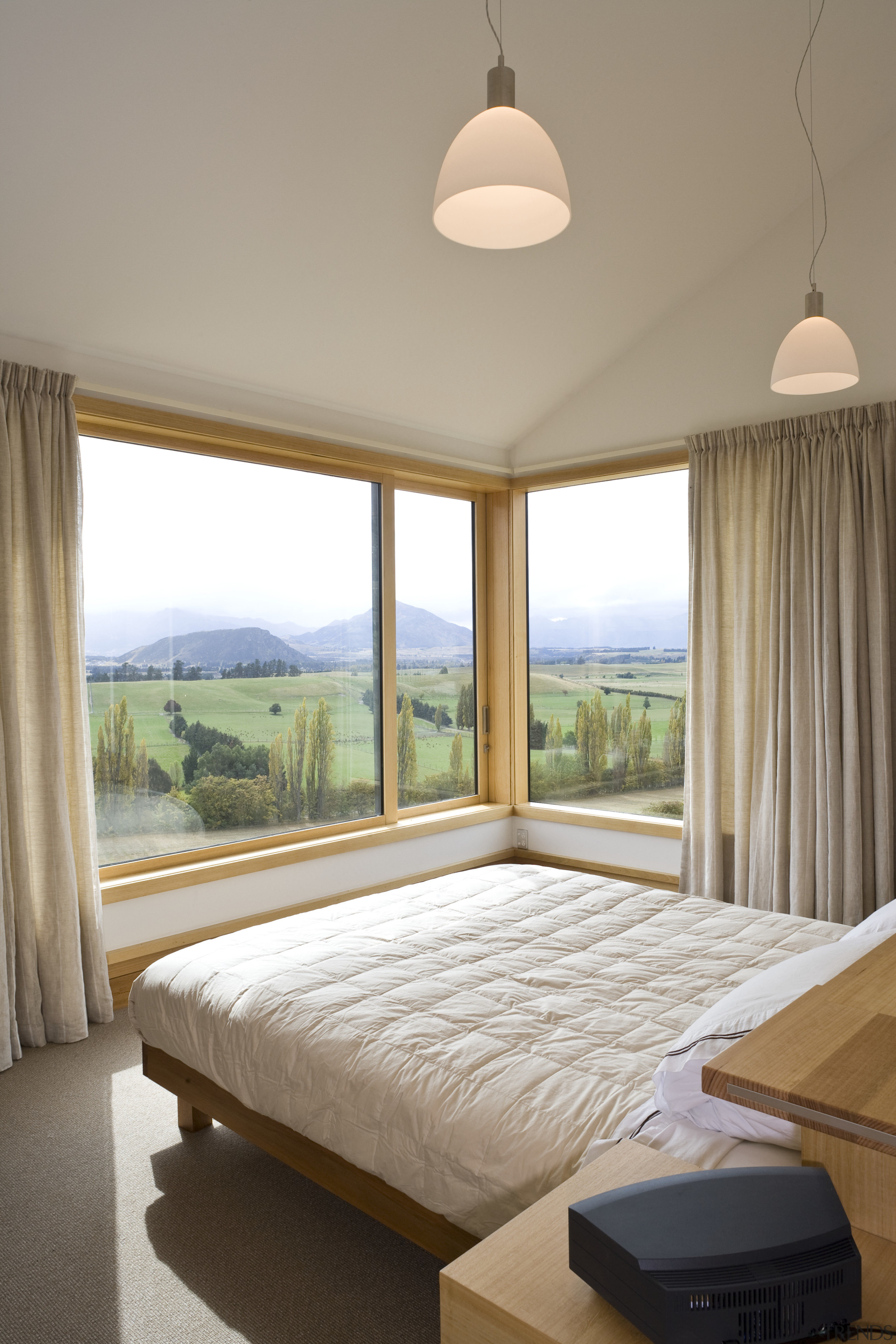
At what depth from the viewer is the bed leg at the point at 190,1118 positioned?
2.59 m

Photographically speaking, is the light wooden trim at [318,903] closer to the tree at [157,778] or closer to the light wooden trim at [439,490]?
the tree at [157,778]

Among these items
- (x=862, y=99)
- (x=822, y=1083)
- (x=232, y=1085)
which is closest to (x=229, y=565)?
(x=232, y=1085)

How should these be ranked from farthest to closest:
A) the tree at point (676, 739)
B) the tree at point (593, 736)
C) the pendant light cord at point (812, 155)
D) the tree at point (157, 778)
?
the tree at point (593, 736) < the tree at point (676, 739) < the tree at point (157, 778) < the pendant light cord at point (812, 155)

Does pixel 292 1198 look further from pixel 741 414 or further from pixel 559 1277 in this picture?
pixel 741 414

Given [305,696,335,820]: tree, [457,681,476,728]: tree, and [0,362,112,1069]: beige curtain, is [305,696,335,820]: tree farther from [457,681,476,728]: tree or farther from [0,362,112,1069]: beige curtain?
[0,362,112,1069]: beige curtain

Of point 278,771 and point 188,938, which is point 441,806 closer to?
point 278,771

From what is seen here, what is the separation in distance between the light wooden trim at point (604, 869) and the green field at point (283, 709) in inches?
26.5

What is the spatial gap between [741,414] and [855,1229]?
3755 mm

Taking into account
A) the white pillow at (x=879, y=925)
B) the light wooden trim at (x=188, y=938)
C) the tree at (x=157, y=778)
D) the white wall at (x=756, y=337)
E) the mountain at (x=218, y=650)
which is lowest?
the light wooden trim at (x=188, y=938)

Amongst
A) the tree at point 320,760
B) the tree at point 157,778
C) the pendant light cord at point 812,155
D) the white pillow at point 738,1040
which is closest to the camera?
the white pillow at point 738,1040

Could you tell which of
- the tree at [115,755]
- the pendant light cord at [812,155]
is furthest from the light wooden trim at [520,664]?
the tree at [115,755]

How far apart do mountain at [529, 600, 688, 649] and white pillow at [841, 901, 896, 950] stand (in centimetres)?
224

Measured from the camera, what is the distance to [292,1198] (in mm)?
A: 2289

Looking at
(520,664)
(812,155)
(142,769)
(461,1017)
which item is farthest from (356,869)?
(812,155)
